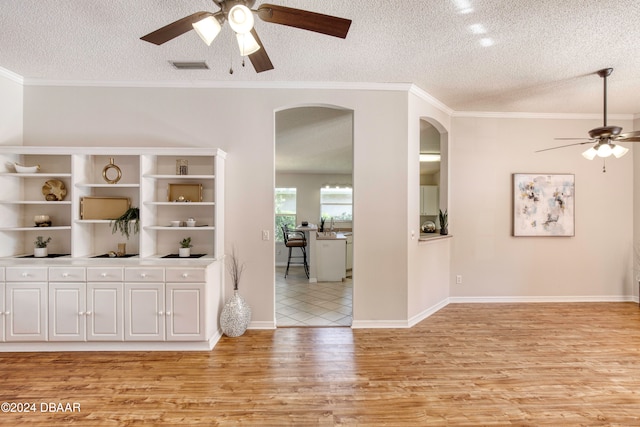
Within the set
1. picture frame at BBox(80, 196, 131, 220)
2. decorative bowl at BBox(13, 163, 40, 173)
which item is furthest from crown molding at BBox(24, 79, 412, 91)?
picture frame at BBox(80, 196, 131, 220)

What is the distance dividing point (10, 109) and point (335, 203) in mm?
6983

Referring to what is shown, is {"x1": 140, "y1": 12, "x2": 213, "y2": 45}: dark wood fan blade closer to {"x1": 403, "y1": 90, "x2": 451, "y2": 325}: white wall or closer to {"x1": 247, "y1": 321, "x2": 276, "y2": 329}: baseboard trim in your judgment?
{"x1": 403, "y1": 90, "x2": 451, "y2": 325}: white wall

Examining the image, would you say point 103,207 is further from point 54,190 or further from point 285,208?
point 285,208

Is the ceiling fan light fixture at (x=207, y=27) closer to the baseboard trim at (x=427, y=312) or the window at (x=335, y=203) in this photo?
the baseboard trim at (x=427, y=312)

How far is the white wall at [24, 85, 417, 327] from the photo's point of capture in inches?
134

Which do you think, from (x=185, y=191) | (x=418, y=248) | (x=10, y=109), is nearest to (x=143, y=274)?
(x=185, y=191)

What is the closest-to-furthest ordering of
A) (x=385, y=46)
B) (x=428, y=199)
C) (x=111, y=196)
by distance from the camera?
(x=385, y=46)
(x=111, y=196)
(x=428, y=199)

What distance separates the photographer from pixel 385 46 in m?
2.69

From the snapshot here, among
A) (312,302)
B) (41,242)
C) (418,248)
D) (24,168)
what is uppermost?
(24,168)

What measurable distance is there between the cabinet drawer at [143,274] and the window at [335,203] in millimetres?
6274

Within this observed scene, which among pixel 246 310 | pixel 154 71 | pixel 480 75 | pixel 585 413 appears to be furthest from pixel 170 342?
pixel 480 75

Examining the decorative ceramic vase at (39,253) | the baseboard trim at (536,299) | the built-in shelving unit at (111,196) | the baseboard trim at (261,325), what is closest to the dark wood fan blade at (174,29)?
the built-in shelving unit at (111,196)

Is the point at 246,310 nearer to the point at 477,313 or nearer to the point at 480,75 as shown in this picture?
the point at 477,313

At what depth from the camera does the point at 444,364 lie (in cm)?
271
